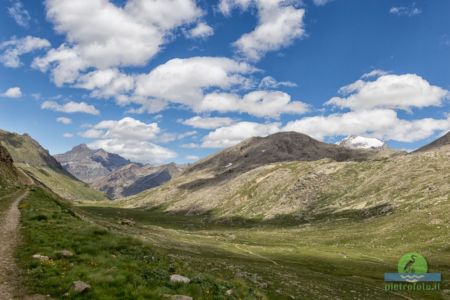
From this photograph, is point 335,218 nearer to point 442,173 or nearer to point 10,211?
point 442,173

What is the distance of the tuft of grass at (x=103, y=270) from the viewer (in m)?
21.1

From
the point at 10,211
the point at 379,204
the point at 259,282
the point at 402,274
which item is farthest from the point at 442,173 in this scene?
the point at 10,211

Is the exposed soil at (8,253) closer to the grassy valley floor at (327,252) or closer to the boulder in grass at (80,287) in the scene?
the boulder in grass at (80,287)

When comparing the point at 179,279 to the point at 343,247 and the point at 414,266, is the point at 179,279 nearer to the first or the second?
the point at 414,266

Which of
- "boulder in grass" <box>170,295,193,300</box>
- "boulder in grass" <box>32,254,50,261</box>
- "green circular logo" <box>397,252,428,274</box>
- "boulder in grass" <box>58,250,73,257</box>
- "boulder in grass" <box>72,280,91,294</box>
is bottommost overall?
"green circular logo" <box>397,252,428,274</box>

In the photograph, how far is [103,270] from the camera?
2414 cm

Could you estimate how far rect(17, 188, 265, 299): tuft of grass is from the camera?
21.1m

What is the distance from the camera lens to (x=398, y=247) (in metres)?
118

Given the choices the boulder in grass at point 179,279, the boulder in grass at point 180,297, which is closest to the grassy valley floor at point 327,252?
the boulder in grass at point 179,279

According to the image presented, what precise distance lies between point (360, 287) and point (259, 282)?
2011cm

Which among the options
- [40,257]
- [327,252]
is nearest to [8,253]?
[40,257]

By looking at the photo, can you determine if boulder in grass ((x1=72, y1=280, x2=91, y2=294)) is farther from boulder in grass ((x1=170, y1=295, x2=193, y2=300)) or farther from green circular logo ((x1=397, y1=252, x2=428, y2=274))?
green circular logo ((x1=397, y1=252, x2=428, y2=274))

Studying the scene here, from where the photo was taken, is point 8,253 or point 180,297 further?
point 8,253

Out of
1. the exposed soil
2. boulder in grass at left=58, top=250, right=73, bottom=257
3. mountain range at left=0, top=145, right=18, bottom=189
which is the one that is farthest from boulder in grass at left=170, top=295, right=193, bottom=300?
mountain range at left=0, top=145, right=18, bottom=189
